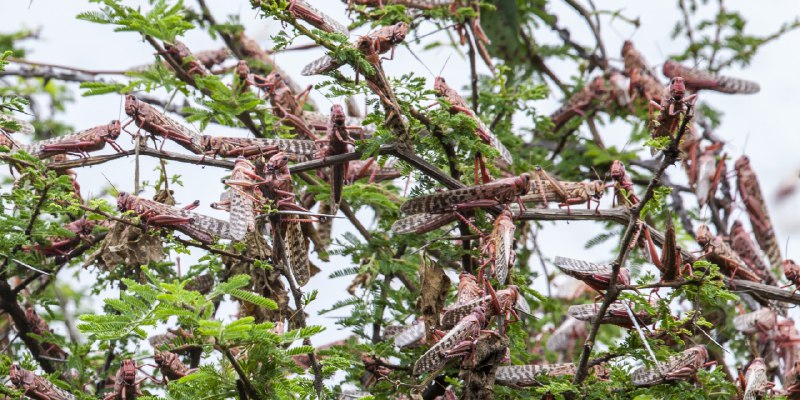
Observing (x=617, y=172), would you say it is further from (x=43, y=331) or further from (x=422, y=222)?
(x=43, y=331)

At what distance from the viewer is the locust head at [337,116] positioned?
4.34m

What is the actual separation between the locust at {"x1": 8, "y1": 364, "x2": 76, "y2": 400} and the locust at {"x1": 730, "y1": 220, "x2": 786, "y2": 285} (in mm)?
4171

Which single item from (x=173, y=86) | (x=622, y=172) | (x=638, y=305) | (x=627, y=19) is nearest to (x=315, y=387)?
(x=638, y=305)

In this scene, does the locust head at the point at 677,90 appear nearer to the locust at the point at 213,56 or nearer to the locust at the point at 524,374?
the locust at the point at 524,374

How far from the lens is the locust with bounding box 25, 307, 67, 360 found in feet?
18.5

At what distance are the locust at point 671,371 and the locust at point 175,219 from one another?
6.39ft

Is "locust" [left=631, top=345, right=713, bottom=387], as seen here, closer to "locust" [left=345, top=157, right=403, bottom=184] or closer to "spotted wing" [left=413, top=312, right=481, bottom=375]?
"spotted wing" [left=413, top=312, right=481, bottom=375]

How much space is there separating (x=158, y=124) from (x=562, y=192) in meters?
2.00

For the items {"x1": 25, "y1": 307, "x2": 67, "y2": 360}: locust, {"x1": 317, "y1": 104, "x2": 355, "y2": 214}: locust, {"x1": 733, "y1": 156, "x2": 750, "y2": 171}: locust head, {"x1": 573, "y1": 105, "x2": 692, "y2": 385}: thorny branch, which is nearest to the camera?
{"x1": 573, "y1": 105, "x2": 692, "y2": 385}: thorny branch

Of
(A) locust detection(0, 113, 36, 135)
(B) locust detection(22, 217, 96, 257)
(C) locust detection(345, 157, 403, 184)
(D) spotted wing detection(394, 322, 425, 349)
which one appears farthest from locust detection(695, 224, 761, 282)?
(A) locust detection(0, 113, 36, 135)

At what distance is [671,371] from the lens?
4258mm

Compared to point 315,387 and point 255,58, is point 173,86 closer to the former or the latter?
point 255,58

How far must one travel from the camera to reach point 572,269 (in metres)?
4.04

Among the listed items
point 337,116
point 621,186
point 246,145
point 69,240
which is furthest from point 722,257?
point 69,240
